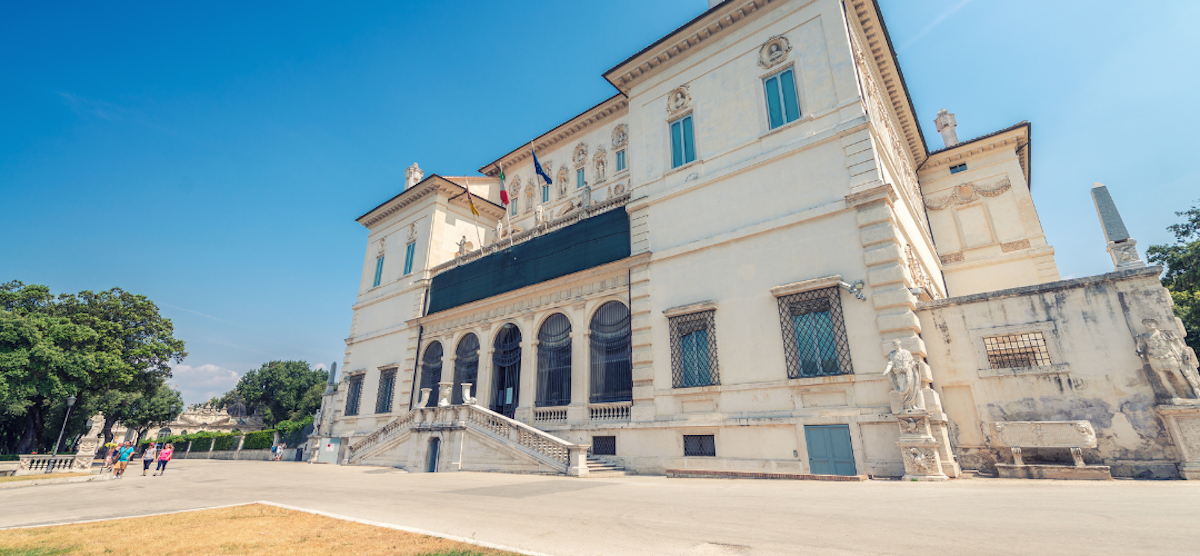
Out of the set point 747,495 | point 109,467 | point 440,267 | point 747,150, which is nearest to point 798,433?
point 747,495

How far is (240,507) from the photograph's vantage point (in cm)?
914

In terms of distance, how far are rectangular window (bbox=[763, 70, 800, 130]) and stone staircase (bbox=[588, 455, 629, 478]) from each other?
44.1 ft

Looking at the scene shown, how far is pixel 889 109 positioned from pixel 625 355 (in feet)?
53.9

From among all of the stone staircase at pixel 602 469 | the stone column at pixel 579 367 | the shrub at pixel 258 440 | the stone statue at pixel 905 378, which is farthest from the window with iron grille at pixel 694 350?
the shrub at pixel 258 440

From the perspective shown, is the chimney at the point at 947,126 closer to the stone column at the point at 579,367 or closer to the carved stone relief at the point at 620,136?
the carved stone relief at the point at 620,136

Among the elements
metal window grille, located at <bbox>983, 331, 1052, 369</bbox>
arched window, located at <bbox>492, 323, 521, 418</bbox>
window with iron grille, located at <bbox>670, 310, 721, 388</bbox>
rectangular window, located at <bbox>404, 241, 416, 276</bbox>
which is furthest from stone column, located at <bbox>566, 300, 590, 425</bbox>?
rectangular window, located at <bbox>404, 241, 416, 276</bbox>

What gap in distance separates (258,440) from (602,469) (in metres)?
34.9

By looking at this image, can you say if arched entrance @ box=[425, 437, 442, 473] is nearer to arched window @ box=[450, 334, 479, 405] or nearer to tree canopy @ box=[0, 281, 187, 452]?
arched window @ box=[450, 334, 479, 405]

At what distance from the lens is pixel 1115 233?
516 inches

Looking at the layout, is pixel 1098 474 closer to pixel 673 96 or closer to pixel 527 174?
pixel 673 96

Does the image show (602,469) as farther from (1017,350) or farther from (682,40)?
(682,40)

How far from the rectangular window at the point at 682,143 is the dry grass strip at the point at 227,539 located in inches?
665

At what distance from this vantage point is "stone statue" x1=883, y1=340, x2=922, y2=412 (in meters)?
12.3

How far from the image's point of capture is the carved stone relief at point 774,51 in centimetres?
1806
